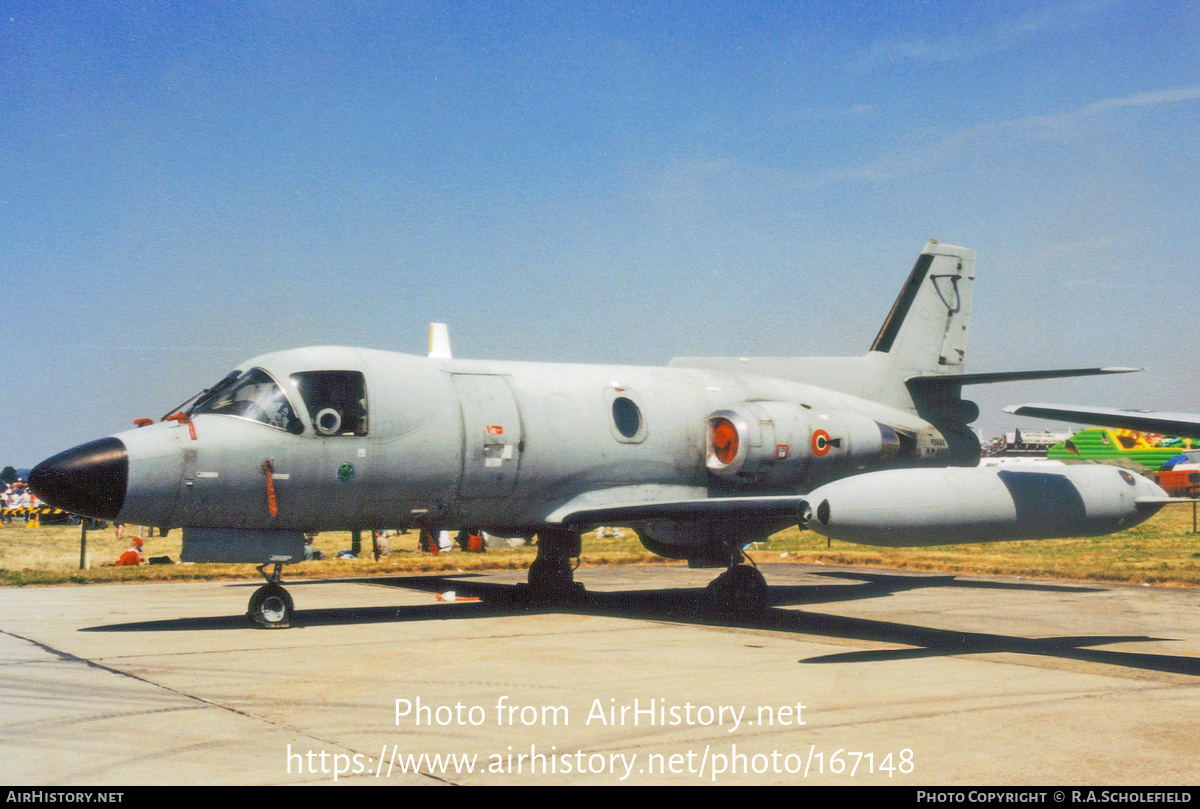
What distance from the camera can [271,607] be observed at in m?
12.0

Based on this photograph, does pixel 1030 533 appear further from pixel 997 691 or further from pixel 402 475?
pixel 402 475

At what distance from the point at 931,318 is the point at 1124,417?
871cm

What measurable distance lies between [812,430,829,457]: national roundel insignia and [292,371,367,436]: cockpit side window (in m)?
6.57

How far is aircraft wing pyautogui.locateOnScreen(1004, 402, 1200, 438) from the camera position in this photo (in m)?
9.19

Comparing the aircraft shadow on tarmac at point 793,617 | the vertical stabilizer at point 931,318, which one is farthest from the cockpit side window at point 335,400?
the vertical stabilizer at point 931,318

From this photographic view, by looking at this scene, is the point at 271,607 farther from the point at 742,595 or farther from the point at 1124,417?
the point at 1124,417

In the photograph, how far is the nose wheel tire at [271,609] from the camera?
39.1 feet

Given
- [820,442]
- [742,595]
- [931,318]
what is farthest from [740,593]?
[931,318]

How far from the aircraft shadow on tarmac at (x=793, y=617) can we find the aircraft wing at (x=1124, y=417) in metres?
2.19

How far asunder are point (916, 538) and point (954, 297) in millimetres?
9904

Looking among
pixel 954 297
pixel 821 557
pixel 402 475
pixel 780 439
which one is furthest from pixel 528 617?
pixel 821 557

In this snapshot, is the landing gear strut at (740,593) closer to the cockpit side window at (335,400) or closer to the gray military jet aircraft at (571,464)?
the gray military jet aircraft at (571,464)

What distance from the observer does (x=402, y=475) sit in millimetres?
12516

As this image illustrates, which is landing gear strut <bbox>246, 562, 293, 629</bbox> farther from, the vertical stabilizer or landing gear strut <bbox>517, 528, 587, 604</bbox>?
the vertical stabilizer
